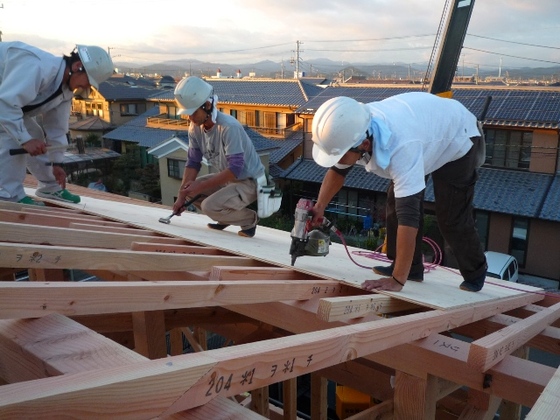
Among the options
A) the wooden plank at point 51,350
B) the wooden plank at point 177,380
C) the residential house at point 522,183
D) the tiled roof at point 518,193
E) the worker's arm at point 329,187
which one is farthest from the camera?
the residential house at point 522,183

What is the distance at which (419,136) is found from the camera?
9.23 ft

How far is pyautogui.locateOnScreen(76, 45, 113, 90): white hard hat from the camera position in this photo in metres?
3.87

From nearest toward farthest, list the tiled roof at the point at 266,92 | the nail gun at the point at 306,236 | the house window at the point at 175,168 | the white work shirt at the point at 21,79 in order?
the nail gun at the point at 306,236 → the white work shirt at the point at 21,79 → the house window at the point at 175,168 → the tiled roof at the point at 266,92

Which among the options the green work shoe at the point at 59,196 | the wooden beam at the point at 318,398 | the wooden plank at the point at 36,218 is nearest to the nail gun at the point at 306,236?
the wooden plank at the point at 36,218

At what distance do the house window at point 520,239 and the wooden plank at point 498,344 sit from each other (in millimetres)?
11926

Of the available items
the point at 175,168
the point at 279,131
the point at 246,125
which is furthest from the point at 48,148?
the point at 246,125

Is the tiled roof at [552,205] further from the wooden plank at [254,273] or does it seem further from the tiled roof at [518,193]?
the wooden plank at [254,273]

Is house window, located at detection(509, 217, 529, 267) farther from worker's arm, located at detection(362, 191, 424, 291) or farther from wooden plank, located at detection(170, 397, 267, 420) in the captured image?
wooden plank, located at detection(170, 397, 267, 420)

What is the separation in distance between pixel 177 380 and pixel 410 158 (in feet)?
6.53

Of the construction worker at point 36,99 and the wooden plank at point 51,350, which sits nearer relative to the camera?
the wooden plank at point 51,350

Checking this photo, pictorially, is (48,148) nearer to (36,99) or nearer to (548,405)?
(36,99)

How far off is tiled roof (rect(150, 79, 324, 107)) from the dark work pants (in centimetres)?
1797

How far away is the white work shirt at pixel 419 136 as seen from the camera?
2.71m

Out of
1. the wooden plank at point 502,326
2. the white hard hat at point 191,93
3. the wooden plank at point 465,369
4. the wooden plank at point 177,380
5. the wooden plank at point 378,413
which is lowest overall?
the wooden plank at point 378,413
